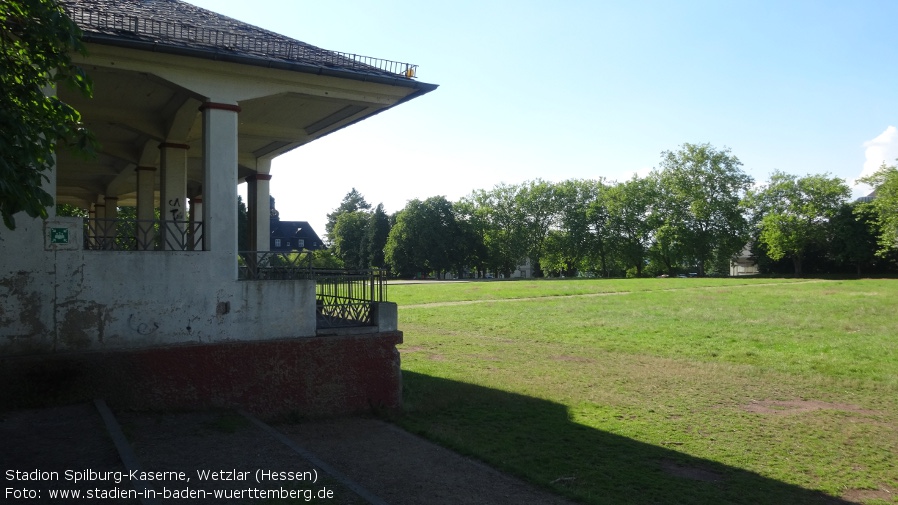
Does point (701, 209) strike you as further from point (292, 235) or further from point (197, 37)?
point (197, 37)

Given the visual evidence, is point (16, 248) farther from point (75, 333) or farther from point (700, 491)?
point (700, 491)

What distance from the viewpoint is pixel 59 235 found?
880 cm

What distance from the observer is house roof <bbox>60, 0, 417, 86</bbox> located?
9195mm

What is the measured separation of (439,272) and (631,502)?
7992 centimetres

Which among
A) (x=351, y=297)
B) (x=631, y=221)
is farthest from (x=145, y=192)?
(x=631, y=221)

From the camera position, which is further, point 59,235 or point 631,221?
point 631,221

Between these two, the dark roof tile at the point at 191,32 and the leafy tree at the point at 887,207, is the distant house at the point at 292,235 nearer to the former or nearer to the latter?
the leafy tree at the point at 887,207

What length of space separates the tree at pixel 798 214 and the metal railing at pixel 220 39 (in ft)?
232

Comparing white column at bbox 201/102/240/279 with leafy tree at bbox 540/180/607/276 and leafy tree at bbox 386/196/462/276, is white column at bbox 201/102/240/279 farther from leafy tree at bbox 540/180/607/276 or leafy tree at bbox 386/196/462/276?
leafy tree at bbox 540/180/607/276

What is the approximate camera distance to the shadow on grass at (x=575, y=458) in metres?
7.93

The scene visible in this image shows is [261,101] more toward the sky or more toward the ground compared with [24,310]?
more toward the sky

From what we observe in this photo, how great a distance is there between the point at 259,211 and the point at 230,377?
7626 millimetres

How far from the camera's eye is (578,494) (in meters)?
7.52

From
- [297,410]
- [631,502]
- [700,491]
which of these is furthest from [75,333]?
[700,491]
